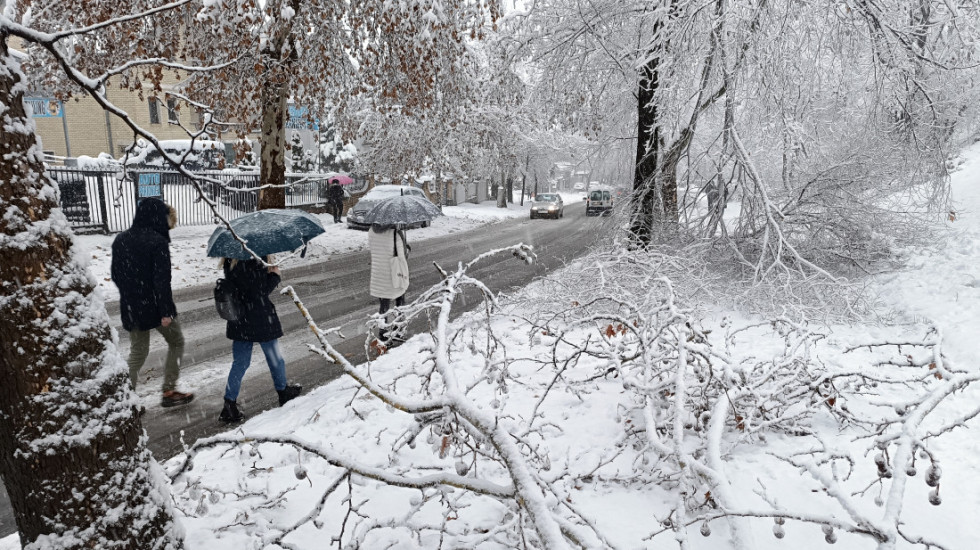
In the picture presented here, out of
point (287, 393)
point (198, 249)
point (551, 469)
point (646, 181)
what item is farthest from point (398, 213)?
point (198, 249)

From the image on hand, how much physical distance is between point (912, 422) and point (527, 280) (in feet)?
31.1

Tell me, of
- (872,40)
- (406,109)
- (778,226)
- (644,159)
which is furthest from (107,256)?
(872,40)

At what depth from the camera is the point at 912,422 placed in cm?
228

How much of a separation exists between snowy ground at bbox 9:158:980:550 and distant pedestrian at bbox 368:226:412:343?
121 centimetres

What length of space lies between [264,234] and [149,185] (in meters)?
12.9

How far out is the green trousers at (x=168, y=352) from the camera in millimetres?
4879

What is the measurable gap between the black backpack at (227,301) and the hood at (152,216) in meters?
0.75

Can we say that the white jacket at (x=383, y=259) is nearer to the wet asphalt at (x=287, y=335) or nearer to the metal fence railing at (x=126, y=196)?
the wet asphalt at (x=287, y=335)

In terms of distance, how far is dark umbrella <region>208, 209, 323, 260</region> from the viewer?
14.8 feet

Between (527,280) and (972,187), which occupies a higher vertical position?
(972,187)

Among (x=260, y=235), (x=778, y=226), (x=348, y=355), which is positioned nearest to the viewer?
(x=260, y=235)

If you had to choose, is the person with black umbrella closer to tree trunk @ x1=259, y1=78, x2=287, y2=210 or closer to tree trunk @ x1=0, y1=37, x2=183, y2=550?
tree trunk @ x1=0, y1=37, x2=183, y2=550

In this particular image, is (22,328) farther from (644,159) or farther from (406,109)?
(406,109)

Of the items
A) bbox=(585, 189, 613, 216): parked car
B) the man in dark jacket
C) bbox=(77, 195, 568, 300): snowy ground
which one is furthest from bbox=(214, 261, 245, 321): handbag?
bbox=(585, 189, 613, 216): parked car
